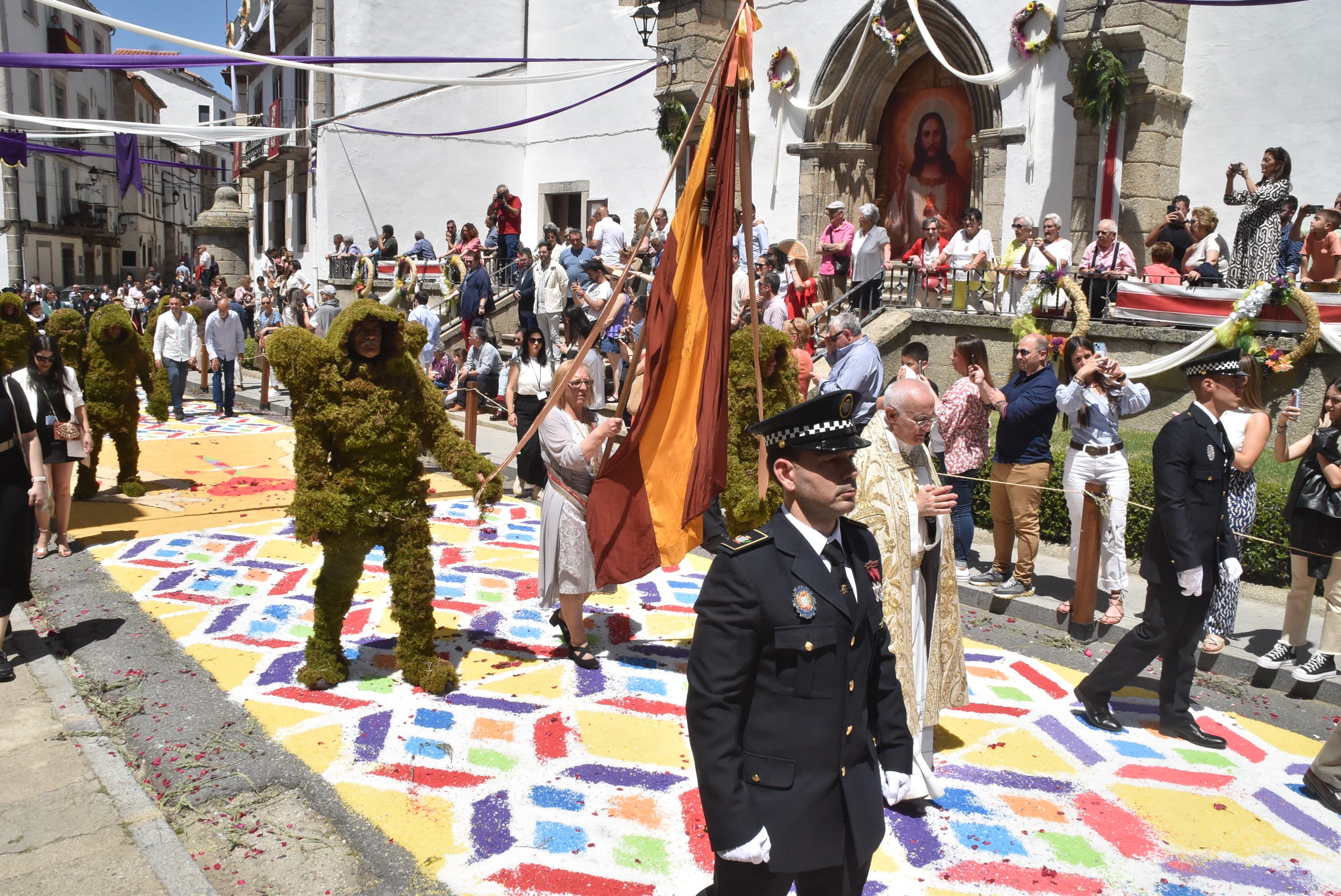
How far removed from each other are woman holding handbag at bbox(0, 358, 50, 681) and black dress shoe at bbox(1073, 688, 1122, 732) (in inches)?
236

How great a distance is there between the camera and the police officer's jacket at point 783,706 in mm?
2789

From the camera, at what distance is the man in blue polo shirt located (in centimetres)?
757

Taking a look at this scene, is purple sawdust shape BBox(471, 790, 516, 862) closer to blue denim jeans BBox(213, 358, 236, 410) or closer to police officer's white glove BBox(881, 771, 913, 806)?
police officer's white glove BBox(881, 771, 913, 806)

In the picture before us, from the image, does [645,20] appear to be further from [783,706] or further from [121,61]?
[783,706]

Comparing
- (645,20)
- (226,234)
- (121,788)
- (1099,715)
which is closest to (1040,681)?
(1099,715)

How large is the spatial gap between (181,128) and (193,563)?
5651 mm

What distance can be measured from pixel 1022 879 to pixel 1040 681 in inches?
91.6

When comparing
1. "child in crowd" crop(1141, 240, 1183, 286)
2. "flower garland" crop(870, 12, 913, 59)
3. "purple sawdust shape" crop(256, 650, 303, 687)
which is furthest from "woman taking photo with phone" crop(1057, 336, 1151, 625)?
"flower garland" crop(870, 12, 913, 59)

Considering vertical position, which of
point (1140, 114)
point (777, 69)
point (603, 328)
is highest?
point (777, 69)

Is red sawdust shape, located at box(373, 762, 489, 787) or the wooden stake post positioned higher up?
the wooden stake post

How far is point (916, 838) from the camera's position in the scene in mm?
4465

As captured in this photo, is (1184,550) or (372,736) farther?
(372,736)

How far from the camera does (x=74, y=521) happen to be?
32.0 ft

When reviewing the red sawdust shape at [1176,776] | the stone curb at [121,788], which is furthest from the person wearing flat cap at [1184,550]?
the stone curb at [121,788]
